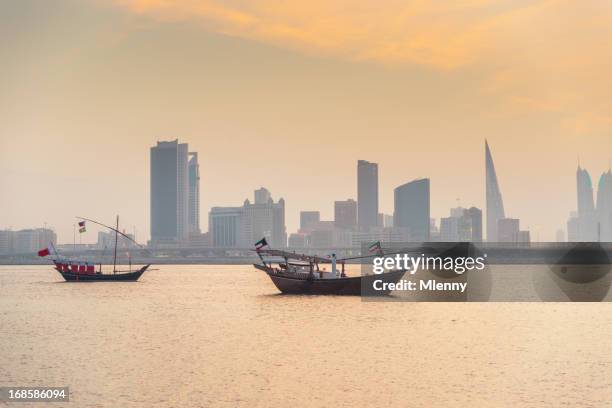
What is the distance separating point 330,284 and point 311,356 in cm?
6157

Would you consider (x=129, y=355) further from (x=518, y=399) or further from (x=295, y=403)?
(x=518, y=399)

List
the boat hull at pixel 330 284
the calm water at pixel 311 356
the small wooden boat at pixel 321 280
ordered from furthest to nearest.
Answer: the boat hull at pixel 330 284 < the small wooden boat at pixel 321 280 < the calm water at pixel 311 356

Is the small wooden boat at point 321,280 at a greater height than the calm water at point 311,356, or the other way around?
the small wooden boat at point 321,280

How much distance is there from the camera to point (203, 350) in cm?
7075

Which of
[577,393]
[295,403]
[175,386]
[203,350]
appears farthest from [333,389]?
[203,350]

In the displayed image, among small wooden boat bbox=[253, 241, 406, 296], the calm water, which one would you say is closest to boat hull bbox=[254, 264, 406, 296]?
small wooden boat bbox=[253, 241, 406, 296]

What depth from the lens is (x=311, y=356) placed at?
2616 inches

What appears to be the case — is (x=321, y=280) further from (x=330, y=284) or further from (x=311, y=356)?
(x=311, y=356)

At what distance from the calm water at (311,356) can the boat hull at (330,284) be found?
8.77m

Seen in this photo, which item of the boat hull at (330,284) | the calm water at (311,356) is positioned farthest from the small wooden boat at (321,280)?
the calm water at (311,356)

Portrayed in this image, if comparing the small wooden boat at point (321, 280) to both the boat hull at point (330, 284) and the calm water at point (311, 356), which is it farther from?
the calm water at point (311, 356)

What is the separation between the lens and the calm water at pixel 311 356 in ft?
165

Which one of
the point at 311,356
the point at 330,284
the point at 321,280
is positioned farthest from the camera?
the point at 330,284

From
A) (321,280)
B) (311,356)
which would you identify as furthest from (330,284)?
(311,356)
